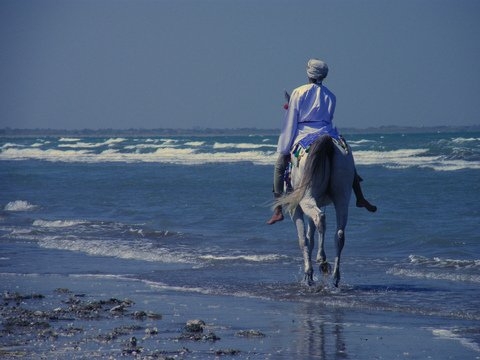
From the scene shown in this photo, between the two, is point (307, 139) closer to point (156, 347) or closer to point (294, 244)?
point (156, 347)

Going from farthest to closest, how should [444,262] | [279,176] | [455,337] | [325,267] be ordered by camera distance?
[444,262]
[279,176]
[325,267]
[455,337]

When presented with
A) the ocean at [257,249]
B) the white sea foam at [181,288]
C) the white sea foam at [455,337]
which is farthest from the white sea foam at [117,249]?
the white sea foam at [455,337]

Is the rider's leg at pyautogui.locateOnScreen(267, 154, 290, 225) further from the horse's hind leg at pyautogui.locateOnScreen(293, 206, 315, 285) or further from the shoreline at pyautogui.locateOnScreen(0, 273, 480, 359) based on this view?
the shoreline at pyautogui.locateOnScreen(0, 273, 480, 359)

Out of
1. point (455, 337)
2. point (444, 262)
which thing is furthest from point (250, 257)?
point (455, 337)

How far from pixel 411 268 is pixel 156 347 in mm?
5528

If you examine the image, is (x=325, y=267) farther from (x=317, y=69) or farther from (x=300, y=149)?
(x=317, y=69)

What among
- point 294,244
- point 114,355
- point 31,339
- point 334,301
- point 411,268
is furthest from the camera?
point 294,244

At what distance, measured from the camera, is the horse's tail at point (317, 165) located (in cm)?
989

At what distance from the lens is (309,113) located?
10.2 m

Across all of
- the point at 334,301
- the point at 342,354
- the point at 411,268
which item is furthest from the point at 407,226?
the point at 342,354

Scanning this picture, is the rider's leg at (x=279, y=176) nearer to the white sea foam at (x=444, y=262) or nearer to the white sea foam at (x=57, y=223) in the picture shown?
the white sea foam at (x=444, y=262)

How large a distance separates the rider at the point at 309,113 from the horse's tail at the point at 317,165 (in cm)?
27

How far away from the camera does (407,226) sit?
52.2 feet

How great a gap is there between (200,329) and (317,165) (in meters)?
2.75
